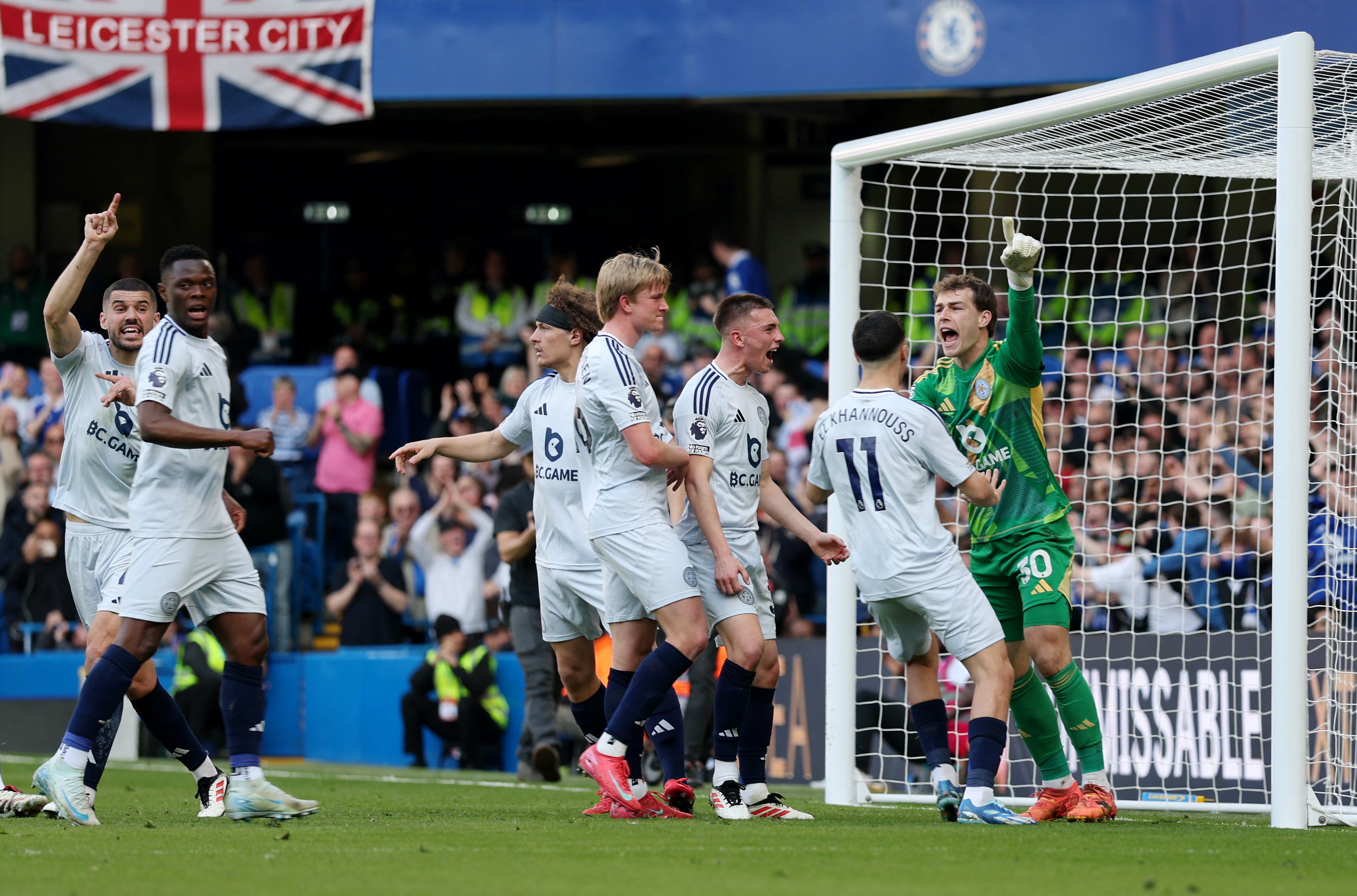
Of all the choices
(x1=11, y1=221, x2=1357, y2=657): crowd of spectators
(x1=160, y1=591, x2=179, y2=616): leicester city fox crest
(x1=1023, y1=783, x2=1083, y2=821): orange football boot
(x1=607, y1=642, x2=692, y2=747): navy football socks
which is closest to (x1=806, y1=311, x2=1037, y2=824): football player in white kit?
(x1=1023, y1=783, x2=1083, y2=821): orange football boot

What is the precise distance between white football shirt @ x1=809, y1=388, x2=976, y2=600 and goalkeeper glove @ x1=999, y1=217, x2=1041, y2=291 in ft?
2.10

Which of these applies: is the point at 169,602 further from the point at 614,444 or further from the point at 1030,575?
the point at 1030,575

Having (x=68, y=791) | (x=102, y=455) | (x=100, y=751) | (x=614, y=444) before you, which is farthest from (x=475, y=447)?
(x=68, y=791)

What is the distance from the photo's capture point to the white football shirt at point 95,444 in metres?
7.58

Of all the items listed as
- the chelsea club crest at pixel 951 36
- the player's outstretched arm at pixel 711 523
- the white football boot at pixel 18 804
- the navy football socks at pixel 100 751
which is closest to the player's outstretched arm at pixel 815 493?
the player's outstretched arm at pixel 711 523

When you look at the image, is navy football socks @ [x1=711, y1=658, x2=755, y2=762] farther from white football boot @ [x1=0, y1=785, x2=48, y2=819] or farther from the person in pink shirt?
the person in pink shirt

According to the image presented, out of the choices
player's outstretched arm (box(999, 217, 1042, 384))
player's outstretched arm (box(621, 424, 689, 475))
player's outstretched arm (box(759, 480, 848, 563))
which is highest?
player's outstretched arm (box(999, 217, 1042, 384))

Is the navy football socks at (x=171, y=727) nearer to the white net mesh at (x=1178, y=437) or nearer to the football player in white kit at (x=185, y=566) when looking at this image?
the football player in white kit at (x=185, y=566)

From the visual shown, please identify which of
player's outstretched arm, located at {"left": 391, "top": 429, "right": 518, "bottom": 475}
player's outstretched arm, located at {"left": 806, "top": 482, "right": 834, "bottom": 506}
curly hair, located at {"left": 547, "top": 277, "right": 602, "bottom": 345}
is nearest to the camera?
player's outstretched arm, located at {"left": 806, "top": 482, "right": 834, "bottom": 506}

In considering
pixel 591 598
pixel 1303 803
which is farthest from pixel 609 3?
pixel 1303 803

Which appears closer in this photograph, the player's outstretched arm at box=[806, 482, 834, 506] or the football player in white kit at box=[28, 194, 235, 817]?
the player's outstretched arm at box=[806, 482, 834, 506]

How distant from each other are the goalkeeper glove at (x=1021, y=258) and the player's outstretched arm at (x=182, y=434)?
9.58 feet

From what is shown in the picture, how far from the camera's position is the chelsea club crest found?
1502 cm

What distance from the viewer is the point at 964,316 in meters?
7.12
